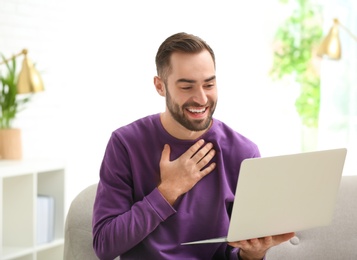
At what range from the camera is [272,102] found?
18.4 feet

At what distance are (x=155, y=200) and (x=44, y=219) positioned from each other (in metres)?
1.77

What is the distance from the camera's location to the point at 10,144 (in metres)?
3.45

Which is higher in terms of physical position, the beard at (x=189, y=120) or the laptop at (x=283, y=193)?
the beard at (x=189, y=120)

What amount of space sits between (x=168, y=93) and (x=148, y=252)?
52 cm

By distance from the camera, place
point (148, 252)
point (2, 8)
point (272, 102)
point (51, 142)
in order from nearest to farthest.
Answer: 1. point (148, 252)
2. point (2, 8)
3. point (51, 142)
4. point (272, 102)

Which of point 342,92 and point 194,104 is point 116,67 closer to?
point 342,92

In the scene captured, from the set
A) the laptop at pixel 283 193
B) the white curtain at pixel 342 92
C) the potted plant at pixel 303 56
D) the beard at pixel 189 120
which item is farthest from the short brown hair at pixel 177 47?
the potted plant at pixel 303 56

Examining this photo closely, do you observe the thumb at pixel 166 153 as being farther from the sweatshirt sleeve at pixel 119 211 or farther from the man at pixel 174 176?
the sweatshirt sleeve at pixel 119 211

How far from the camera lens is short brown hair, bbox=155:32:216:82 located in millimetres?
2023

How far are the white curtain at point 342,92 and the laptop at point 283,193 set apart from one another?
341 centimetres

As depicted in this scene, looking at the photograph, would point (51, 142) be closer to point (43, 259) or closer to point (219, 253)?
point (43, 259)

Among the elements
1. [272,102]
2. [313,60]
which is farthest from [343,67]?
[272,102]

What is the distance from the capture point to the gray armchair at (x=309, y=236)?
7.18ft

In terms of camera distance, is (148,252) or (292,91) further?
(292,91)
